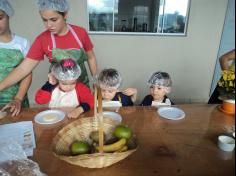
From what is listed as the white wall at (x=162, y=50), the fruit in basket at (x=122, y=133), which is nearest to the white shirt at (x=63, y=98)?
the fruit in basket at (x=122, y=133)

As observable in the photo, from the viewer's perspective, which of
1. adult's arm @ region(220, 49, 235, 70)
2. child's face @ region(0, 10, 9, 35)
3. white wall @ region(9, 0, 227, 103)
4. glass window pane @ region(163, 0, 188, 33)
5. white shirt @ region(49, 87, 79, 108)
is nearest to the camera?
adult's arm @ region(220, 49, 235, 70)

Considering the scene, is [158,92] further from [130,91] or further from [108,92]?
[108,92]

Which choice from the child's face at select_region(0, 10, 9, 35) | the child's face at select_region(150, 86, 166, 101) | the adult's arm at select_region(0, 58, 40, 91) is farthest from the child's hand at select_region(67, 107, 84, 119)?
the child's face at select_region(0, 10, 9, 35)

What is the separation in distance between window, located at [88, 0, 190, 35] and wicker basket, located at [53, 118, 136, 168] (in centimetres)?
210

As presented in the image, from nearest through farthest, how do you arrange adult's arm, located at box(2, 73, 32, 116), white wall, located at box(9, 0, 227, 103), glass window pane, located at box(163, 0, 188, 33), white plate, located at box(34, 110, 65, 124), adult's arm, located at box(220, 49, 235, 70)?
1. adult's arm, located at box(220, 49, 235, 70)
2. white plate, located at box(34, 110, 65, 124)
3. adult's arm, located at box(2, 73, 32, 116)
4. white wall, located at box(9, 0, 227, 103)
5. glass window pane, located at box(163, 0, 188, 33)

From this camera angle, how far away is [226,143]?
991 millimetres

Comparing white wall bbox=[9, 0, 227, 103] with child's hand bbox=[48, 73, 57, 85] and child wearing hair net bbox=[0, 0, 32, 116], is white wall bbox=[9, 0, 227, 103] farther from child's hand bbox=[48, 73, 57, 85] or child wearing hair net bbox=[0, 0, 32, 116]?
child's hand bbox=[48, 73, 57, 85]

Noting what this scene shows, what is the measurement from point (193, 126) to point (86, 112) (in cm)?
60

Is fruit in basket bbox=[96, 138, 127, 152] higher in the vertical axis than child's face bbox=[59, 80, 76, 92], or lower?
lower

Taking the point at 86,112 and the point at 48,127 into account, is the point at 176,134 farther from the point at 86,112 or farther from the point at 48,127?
the point at 48,127

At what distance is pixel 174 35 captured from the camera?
9.93 ft

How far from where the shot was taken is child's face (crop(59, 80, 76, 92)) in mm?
1506

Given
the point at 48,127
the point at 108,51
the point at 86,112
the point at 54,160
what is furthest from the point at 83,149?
the point at 108,51

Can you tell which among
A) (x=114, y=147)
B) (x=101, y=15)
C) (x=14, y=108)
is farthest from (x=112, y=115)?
(x=101, y=15)
